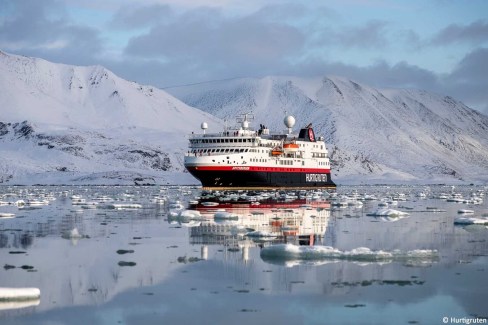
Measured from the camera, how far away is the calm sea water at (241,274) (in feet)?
47.2

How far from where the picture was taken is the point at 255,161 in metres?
87.0

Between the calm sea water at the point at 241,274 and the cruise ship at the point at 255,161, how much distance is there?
2079 inches

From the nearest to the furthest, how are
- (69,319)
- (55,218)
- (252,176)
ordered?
(69,319) → (55,218) → (252,176)

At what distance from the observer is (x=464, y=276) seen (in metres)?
18.3

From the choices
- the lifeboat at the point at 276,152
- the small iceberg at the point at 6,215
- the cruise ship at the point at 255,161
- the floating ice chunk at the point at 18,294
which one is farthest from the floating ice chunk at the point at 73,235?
the lifeboat at the point at 276,152

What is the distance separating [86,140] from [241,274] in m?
148

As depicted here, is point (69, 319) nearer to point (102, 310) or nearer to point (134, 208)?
point (102, 310)

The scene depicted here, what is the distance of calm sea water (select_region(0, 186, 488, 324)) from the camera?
47.2ft

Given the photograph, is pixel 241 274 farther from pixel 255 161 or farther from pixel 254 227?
pixel 255 161

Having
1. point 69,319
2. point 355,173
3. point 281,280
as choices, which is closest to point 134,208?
point 281,280

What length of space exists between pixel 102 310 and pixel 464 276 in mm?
8856

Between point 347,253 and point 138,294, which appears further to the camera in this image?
point 347,253
